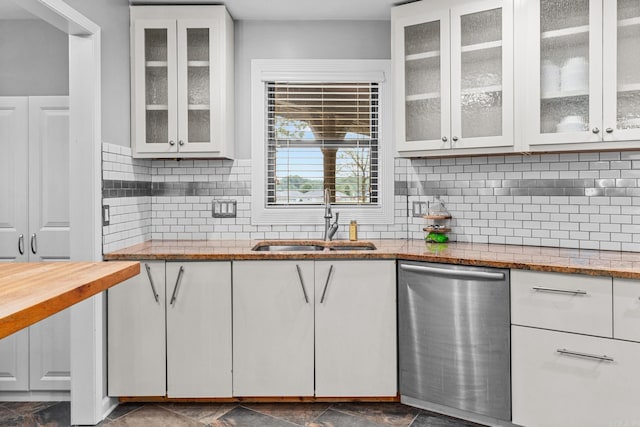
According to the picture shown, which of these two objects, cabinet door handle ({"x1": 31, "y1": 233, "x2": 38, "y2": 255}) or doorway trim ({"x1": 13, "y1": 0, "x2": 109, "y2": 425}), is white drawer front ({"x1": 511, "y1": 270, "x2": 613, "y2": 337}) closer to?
doorway trim ({"x1": 13, "y1": 0, "x2": 109, "y2": 425})

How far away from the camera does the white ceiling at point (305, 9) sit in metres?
2.95

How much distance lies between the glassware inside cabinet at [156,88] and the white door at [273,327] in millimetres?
1030

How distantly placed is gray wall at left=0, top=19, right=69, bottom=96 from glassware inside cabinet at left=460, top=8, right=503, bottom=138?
8.02ft

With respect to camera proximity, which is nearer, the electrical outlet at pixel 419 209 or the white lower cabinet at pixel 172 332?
the white lower cabinet at pixel 172 332

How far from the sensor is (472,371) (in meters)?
2.40

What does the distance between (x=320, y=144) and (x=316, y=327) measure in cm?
131

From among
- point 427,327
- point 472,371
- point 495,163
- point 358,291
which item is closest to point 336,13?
point 495,163

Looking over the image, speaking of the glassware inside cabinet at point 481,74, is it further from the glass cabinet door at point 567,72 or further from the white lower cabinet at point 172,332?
the white lower cabinet at point 172,332

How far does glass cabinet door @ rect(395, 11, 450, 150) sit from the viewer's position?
2754 millimetres

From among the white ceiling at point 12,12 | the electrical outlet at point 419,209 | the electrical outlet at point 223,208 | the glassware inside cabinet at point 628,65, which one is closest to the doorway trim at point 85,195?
the white ceiling at point 12,12

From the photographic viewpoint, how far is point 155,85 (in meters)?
2.96

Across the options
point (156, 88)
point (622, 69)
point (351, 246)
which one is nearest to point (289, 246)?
point (351, 246)

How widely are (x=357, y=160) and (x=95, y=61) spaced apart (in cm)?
173

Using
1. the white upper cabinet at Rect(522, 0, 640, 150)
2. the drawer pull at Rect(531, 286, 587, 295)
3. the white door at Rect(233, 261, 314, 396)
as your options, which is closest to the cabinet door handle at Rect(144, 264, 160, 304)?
the white door at Rect(233, 261, 314, 396)
